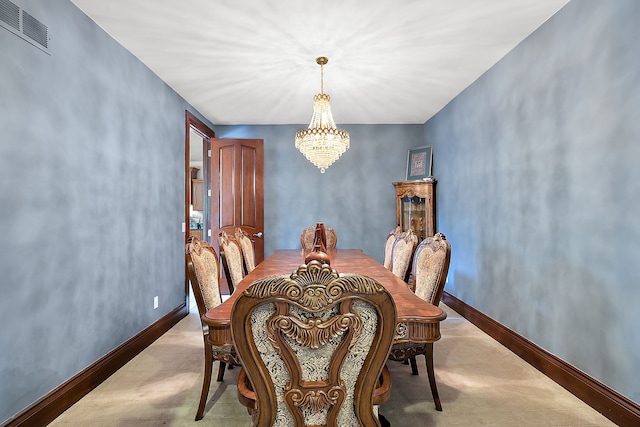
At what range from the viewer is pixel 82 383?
7.54 feet

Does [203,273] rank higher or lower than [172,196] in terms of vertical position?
lower

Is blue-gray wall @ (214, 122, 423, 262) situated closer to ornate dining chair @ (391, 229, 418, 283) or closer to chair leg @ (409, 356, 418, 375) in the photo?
ornate dining chair @ (391, 229, 418, 283)

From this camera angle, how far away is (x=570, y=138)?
7.80 feet

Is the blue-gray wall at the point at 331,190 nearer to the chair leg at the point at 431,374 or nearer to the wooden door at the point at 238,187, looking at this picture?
the wooden door at the point at 238,187

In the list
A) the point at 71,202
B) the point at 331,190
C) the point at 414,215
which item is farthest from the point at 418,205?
the point at 71,202

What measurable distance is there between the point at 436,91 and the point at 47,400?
4430 millimetres

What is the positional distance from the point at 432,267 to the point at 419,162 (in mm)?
3533

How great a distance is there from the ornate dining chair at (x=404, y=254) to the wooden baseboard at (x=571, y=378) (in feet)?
3.71

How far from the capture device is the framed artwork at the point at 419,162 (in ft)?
17.3

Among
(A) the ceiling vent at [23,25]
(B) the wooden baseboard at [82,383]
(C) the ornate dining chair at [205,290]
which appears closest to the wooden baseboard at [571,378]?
(C) the ornate dining chair at [205,290]

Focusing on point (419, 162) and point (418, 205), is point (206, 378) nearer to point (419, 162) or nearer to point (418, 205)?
point (418, 205)

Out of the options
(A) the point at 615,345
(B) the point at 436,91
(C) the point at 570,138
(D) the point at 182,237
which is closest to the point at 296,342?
(A) the point at 615,345

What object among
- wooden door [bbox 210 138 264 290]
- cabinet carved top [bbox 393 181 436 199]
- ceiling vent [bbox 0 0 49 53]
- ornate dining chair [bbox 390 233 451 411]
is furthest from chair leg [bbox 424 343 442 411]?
wooden door [bbox 210 138 264 290]

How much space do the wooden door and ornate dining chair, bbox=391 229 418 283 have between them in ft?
8.36
